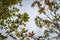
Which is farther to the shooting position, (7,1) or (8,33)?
(8,33)

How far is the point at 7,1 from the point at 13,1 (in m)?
0.19

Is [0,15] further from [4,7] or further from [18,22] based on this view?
[18,22]

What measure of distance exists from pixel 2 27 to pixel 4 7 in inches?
43.2

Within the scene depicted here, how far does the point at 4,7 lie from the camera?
613cm

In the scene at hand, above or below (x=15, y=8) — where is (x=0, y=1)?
below

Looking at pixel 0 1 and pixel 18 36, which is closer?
pixel 0 1

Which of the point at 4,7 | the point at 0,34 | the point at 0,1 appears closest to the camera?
the point at 0,1

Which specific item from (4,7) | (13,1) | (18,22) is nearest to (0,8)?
(4,7)

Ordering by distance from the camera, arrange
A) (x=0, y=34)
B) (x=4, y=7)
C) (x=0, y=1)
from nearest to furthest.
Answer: (x=0, y=1)
(x=4, y=7)
(x=0, y=34)

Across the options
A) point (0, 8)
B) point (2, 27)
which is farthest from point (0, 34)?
point (0, 8)

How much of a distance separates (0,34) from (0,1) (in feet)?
4.58

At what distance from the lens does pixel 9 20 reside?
6.89 m

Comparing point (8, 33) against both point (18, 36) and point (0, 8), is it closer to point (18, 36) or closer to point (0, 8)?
point (18, 36)

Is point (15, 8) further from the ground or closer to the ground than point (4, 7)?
further from the ground
